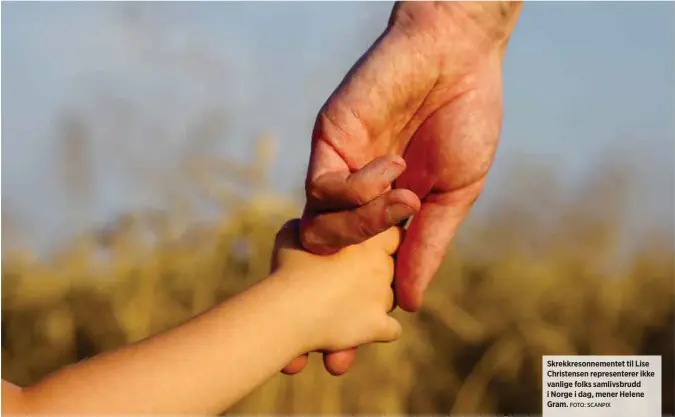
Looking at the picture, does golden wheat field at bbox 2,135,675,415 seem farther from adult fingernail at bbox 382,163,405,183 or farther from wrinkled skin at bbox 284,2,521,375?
adult fingernail at bbox 382,163,405,183

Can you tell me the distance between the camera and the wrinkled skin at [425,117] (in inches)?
30.4

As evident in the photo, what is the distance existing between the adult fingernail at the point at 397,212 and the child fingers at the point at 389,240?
141 mm

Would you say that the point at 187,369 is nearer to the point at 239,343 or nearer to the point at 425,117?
the point at 239,343

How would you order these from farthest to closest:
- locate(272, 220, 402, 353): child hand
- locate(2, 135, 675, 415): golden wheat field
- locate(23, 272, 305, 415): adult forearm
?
1. locate(2, 135, 675, 415): golden wheat field
2. locate(272, 220, 402, 353): child hand
3. locate(23, 272, 305, 415): adult forearm

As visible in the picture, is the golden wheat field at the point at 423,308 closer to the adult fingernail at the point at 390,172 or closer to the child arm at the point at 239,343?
the child arm at the point at 239,343

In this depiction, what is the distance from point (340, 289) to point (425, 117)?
190 millimetres

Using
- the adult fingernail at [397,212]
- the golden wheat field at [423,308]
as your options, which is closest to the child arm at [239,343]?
the adult fingernail at [397,212]

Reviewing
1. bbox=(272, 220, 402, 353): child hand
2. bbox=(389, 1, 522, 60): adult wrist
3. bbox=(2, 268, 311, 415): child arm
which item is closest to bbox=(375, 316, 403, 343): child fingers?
bbox=(272, 220, 402, 353): child hand

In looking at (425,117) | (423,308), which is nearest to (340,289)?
(425,117)

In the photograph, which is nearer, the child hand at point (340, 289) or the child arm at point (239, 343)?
the child arm at point (239, 343)

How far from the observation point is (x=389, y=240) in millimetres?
837

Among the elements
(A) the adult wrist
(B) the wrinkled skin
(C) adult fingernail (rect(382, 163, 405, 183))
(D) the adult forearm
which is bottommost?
(D) the adult forearm

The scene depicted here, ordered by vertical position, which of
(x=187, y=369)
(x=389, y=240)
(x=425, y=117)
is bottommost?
(x=187, y=369)

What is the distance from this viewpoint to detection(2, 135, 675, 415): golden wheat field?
1.11 meters
